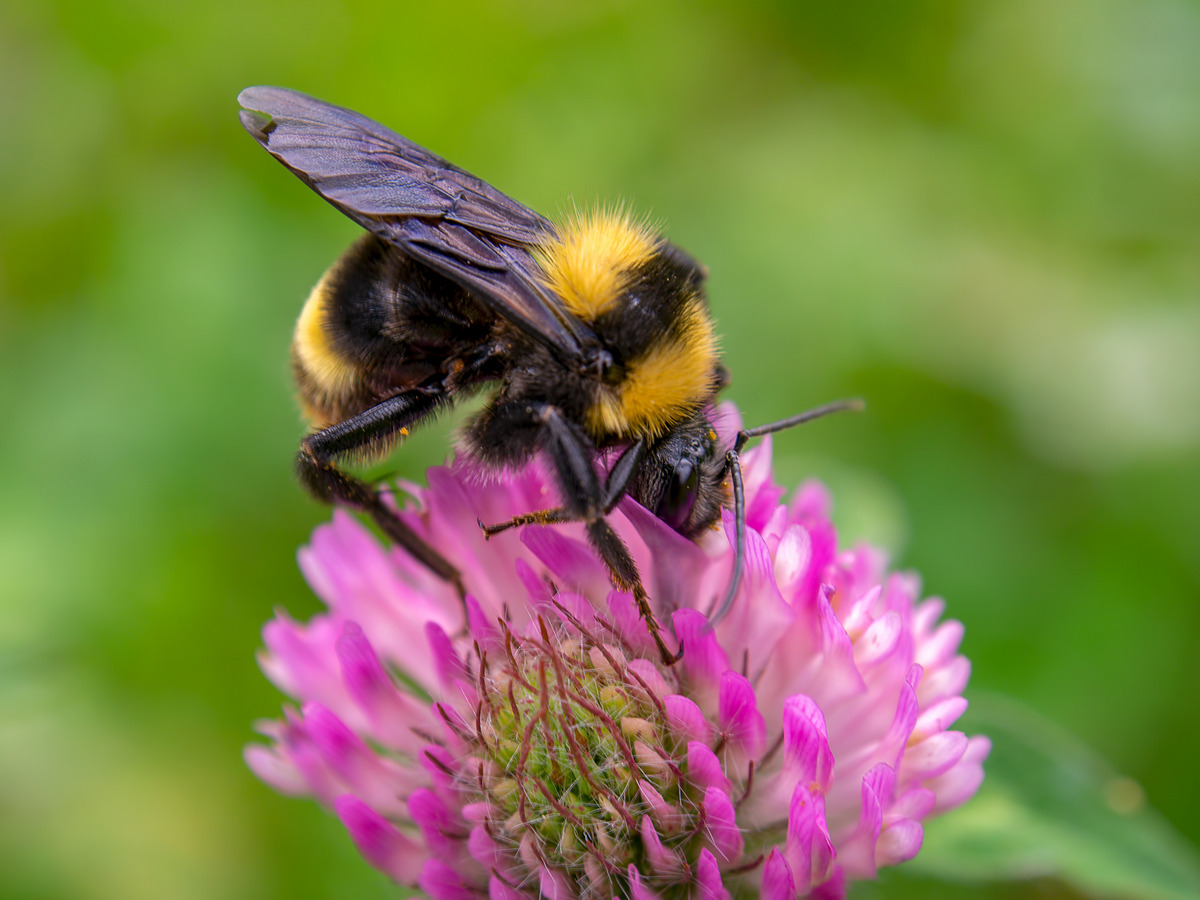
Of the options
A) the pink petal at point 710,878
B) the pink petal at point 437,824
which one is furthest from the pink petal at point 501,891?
the pink petal at point 710,878

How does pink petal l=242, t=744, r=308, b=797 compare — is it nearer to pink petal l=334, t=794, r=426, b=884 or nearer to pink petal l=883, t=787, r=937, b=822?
pink petal l=334, t=794, r=426, b=884

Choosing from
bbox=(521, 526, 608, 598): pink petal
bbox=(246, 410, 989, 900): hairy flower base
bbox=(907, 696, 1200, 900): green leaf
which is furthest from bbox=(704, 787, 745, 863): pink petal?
bbox=(907, 696, 1200, 900): green leaf

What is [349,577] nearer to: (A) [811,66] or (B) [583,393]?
(B) [583,393]

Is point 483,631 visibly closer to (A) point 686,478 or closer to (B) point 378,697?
(B) point 378,697

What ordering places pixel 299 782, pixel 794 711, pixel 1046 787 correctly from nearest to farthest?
pixel 794 711 → pixel 299 782 → pixel 1046 787

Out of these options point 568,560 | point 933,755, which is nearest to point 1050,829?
point 933,755

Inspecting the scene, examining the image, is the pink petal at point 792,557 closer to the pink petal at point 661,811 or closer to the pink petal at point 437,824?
the pink petal at point 661,811

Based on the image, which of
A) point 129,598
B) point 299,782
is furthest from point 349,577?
point 129,598
